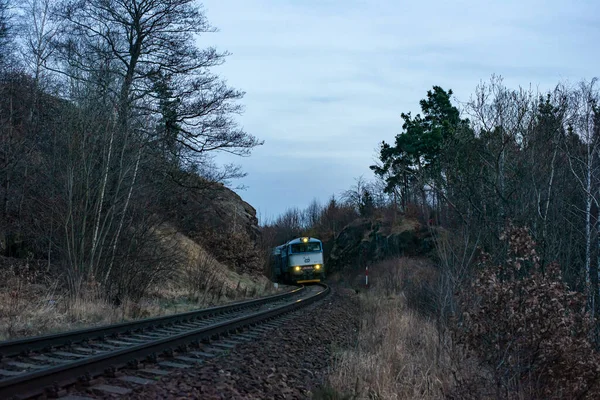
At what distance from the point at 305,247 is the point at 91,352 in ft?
106

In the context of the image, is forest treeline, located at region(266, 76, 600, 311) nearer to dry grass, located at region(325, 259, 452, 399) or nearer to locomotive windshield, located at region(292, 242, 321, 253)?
dry grass, located at region(325, 259, 452, 399)

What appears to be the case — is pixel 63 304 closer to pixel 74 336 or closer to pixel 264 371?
pixel 74 336

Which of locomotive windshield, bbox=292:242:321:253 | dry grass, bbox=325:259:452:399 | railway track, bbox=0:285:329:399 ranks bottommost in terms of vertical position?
dry grass, bbox=325:259:452:399

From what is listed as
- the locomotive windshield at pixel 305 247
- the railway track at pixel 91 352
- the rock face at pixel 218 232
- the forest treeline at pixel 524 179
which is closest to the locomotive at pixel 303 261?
the locomotive windshield at pixel 305 247

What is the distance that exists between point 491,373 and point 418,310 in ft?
29.9

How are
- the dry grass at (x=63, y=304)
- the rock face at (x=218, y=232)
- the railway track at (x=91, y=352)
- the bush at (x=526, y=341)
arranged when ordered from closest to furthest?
1. the railway track at (x=91, y=352)
2. the bush at (x=526, y=341)
3. the dry grass at (x=63, y=304)
4. the rock face at (x=218, y=232)

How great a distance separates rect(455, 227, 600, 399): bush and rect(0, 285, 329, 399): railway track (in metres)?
3.92

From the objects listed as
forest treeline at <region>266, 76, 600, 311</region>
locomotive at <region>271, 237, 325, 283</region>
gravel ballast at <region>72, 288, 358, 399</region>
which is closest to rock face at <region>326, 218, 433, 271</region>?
locomotive at <region>271, 237, 325, 283</region>

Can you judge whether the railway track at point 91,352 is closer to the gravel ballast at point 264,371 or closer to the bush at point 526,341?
the gravel ballast at point 264,371

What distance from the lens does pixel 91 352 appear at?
8562 millimetres

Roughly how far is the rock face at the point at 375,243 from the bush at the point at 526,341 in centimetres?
3282

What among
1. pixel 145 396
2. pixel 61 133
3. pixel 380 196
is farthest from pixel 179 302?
pixel 380 196

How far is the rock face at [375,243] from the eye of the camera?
44.2m

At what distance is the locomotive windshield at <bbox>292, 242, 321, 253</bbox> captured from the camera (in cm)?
4050
